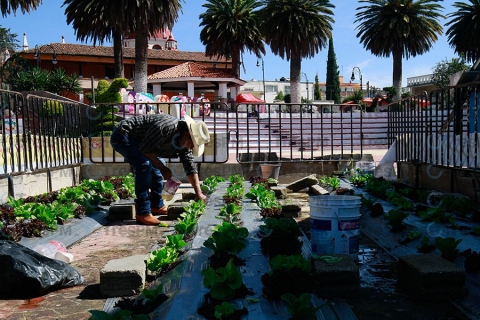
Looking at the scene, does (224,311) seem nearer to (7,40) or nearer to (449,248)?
(449,248)

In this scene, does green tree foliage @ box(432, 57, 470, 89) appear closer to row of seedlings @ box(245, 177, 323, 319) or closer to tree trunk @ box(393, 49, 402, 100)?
tree trunk @ box(393, 49, 402, 100)

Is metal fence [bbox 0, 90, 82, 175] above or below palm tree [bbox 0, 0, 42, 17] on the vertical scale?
below

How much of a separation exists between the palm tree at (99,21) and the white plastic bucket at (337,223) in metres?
29.9

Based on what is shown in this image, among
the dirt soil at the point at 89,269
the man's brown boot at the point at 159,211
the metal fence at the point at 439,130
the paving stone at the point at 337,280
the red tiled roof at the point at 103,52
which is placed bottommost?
the dirt soil at the point at 89,269

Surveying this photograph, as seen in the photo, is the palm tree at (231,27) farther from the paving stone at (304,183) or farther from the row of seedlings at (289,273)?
the row of seedlings at (289,273)

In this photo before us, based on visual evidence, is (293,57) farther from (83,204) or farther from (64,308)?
(64,308)

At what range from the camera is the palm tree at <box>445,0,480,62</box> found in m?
46.8

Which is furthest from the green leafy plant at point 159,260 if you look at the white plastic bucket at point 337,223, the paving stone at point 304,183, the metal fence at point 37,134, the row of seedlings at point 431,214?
the paving stone at point 304,183

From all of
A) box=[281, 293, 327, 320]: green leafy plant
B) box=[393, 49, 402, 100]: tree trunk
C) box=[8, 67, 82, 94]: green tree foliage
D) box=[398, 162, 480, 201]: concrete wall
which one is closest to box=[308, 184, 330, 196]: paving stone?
box=[398, 162, 480, 201]: concrete wall

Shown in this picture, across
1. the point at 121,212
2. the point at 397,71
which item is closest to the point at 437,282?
the point at 121,212

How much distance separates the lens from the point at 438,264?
365 cm

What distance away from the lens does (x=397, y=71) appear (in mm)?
45094

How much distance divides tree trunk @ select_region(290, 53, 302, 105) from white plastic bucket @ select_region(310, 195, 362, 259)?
1482 inches

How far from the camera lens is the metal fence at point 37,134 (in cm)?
782
